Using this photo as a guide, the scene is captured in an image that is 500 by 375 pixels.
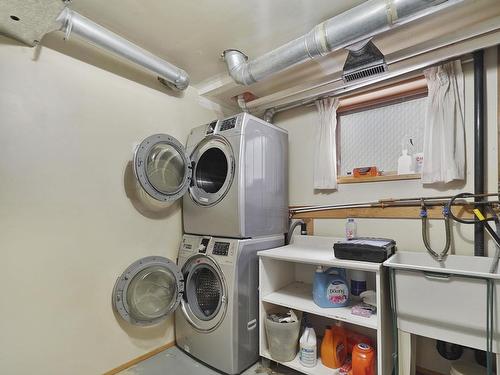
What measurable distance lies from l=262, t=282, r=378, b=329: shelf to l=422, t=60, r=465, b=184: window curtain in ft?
3.41

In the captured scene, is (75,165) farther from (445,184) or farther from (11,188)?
(445,184)

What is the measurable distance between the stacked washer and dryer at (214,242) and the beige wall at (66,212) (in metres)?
0.23

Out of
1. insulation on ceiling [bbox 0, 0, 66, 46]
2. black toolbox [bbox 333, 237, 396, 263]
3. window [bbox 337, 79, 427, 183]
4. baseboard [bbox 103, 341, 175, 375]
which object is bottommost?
baseboard [bbox 103, 341, 175, 375]

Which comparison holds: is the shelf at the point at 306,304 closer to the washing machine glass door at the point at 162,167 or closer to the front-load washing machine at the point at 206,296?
the front-load washing machine at the point at 206,296

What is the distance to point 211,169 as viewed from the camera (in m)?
2.33

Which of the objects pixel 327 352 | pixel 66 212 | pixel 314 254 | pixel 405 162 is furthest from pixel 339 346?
pixel 66 212

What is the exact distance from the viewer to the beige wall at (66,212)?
144cm

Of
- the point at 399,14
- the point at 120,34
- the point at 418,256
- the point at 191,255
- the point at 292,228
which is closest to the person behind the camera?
the point at 399,14

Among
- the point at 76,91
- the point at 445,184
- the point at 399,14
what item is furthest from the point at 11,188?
the point at 445,184

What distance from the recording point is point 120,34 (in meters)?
1.78

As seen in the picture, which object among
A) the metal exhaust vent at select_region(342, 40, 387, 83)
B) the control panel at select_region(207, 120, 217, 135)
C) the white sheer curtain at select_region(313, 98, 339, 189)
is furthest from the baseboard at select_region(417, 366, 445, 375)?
the control panel at select_region(207, 120, 217, 135)

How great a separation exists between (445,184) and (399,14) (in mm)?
1117

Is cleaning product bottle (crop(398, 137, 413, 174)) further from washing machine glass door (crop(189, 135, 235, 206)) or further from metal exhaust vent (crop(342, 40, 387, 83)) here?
washing machine glass door (crop(189, 135, 235, 206))

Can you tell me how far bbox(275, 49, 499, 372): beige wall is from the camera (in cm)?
158
